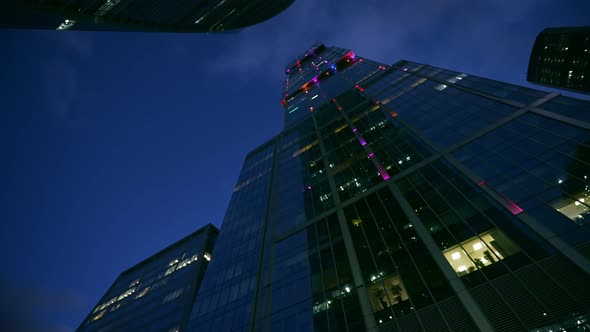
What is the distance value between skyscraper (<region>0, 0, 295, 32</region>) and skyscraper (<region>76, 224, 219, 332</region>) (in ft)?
152

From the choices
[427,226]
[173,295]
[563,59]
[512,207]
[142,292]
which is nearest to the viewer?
[512,207]

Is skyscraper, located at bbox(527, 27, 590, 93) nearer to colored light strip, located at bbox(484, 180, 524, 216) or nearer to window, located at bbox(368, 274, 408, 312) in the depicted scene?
colored light strip, located at bbox(484, 180, 524, 216)

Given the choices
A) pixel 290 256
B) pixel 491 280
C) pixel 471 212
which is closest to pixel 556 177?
pixel 471 212

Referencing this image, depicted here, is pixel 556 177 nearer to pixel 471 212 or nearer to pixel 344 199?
pixel 471 212

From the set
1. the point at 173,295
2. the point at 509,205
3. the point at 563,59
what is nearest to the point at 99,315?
the point at 173,295

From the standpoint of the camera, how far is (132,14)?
1955 inches

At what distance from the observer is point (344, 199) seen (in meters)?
37.6

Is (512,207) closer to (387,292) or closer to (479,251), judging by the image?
(479,251)

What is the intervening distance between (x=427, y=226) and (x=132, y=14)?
5380cm

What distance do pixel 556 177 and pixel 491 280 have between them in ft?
32.2

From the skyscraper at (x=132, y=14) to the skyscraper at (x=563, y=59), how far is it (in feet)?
353

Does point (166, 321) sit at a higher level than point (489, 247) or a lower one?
higher

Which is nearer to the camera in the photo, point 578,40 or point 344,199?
point 344,199

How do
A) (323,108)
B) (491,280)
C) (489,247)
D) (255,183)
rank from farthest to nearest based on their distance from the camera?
(323,108) < (255,183) < (489,247) < (491,280)
